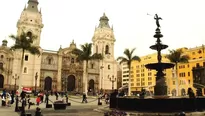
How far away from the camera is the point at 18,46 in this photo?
1428 inches

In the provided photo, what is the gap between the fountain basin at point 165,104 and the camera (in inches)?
510

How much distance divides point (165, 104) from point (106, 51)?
180 ft

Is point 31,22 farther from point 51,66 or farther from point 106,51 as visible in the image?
point 106,51

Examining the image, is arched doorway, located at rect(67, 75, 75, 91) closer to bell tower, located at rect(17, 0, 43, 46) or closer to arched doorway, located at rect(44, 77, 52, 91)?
arched doorway, located at rect(44, 77, 52, 91)

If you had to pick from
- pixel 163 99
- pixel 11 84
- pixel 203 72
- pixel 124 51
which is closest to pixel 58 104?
pixel 163 99

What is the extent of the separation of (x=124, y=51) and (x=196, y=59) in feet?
84.5

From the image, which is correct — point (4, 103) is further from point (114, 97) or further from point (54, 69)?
point (54, 69)

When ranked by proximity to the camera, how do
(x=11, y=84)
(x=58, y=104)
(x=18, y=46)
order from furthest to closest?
(x=11, y=84), (x=18, y=46), (x=58, y=104)

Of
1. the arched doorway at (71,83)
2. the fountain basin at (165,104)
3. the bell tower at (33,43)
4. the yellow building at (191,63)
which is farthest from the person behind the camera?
the arched doorway at (71,83)

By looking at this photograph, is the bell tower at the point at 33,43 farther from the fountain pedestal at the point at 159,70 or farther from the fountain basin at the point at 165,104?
the fountain basin at the point at 165,104

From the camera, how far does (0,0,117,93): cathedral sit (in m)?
52.2

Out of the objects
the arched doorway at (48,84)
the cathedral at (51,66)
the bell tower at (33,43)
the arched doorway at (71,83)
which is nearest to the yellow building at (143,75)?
the cathedral at (51,66)

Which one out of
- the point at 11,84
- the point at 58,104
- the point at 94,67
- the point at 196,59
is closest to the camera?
the point at 58,104

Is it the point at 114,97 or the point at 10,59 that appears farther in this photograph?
the point at 10,59
